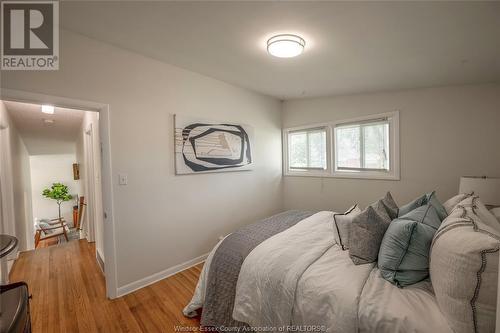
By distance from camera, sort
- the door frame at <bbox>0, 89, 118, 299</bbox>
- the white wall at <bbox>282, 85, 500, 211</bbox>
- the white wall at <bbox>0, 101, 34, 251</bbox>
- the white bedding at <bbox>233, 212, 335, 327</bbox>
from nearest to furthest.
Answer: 1. the white bedding at <bbox>233, 212, 335, 327</bbox>
2. the door frame at <bbox>0, 89, 118, 299</bbox>
3. the white wall at <bbox>282, 85, 500, 211</bbox>
4. the white wall at <bbox>0, 101, 34, 251</bbox>

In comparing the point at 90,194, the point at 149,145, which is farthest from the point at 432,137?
the point at 90,194

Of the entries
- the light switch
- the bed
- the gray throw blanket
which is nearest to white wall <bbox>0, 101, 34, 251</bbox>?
the light switch

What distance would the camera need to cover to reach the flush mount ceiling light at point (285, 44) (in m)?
1.83

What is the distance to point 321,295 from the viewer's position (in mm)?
1202

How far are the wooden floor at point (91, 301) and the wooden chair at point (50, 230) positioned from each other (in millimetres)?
3161

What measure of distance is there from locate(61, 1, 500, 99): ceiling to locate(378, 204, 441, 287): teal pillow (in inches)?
58.0

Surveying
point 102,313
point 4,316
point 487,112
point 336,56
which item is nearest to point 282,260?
point 4,316

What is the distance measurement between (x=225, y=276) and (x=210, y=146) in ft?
5.62

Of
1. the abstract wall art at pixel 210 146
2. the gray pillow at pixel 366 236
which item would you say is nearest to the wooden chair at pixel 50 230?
the abstract wall art at pixel 210 146

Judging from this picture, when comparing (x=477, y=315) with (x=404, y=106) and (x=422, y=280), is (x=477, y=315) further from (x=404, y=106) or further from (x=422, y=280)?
(x=404, y=106)

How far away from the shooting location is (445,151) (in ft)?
9.09

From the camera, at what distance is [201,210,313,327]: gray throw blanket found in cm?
158

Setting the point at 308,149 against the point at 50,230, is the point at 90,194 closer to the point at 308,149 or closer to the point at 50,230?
the point at 50,230

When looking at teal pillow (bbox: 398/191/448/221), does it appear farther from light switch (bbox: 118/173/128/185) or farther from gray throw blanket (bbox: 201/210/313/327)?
light switch (bbox: 118/173/128/185)
